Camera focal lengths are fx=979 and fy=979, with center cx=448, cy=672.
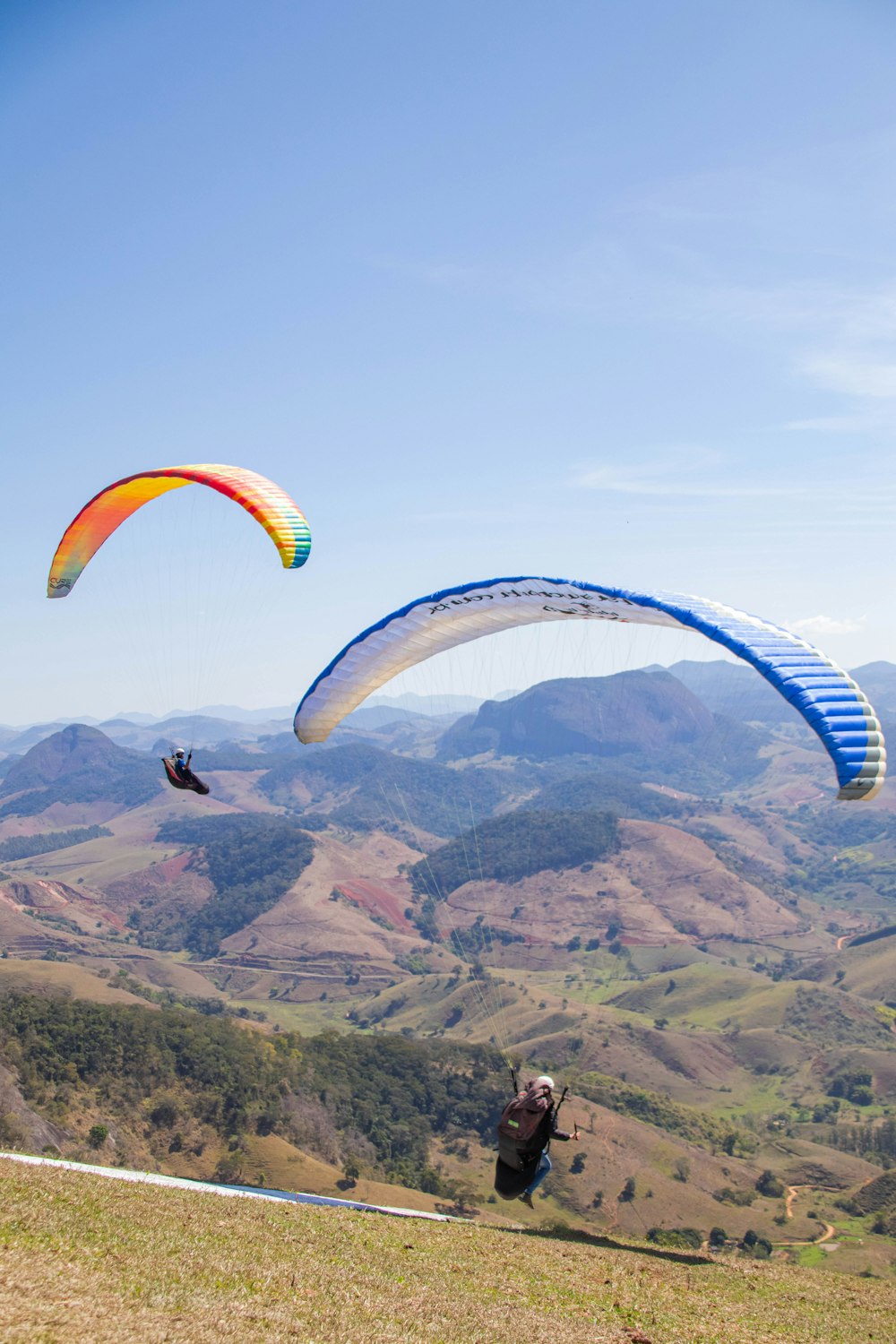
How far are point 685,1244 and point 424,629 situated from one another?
50688 mm

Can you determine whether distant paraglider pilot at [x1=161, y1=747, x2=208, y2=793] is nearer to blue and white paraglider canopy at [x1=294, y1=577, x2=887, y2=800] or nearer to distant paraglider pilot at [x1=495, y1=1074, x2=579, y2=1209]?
blue and white paraglider canopy at [x1=294, y1=577, x2=887, y2=800]

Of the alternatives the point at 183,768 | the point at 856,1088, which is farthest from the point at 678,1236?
the point at 856,1088

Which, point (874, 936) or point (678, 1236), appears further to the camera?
point (874, 936)

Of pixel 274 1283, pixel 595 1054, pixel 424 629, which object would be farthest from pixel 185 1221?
pixel 595 1054

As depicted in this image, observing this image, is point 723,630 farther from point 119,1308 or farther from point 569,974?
point 569,974

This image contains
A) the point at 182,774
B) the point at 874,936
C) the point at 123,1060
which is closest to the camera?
the point at 182,774

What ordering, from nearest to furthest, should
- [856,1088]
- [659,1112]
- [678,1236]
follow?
Answer: [678,1236] < [659,1112] < [856,1088]

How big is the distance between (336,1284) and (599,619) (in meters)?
13.9

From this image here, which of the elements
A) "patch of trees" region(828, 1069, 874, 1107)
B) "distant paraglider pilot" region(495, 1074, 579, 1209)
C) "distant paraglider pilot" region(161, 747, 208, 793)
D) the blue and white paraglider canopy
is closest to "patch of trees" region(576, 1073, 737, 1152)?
"patch of trees" region(828, 1069, 874, 1107)

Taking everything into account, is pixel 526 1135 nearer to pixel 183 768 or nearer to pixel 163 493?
pixel 183 768

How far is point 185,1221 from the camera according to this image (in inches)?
727

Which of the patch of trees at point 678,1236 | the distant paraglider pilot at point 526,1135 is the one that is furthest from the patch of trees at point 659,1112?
the distant paraglider pilot at point 526,1135

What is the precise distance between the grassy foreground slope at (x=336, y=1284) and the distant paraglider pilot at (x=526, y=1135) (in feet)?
6.00

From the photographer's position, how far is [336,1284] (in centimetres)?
1605
